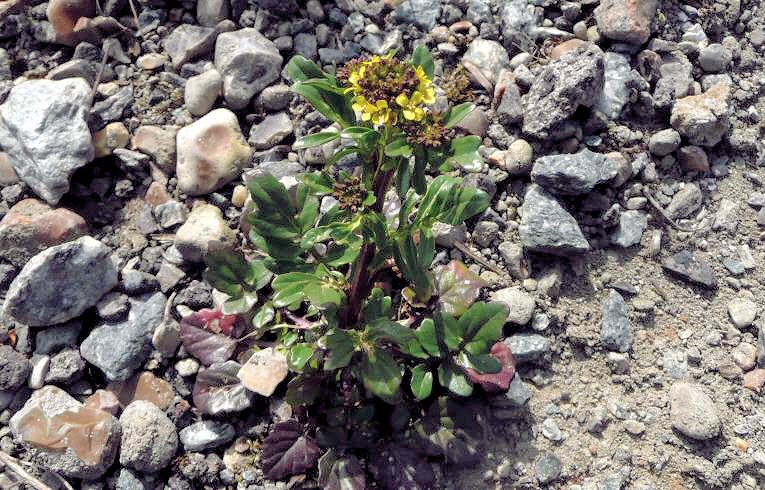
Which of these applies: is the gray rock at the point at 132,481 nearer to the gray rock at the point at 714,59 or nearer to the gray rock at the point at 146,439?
the gray rock at the point at 146,439

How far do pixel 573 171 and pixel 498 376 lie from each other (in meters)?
1.29

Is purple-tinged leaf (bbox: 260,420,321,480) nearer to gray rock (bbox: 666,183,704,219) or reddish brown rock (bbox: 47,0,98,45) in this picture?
gray rock (bbox: 666,183,704,219)

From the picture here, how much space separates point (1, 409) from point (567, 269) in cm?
332

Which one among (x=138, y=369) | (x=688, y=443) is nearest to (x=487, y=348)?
(x=688, y=443)

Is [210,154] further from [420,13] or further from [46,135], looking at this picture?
[420,13]

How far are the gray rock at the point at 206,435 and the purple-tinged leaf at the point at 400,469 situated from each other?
0.80 meters

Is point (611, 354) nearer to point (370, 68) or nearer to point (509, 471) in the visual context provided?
point (509, 471)

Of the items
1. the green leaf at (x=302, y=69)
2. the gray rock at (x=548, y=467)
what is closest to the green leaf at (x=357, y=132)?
the green leaf at (x=302, y=69)

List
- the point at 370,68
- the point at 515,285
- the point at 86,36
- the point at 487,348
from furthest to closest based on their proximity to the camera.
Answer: the point at 86,36 < the point at 515,285 < the point at 487,348 < the point at 370,68

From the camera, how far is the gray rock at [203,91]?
455 centimetres

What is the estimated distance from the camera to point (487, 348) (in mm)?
3631

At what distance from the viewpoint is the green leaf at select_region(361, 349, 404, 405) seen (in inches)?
134

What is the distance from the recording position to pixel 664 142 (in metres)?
4.37

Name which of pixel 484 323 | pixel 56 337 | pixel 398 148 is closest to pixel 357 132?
pixel 398 148
